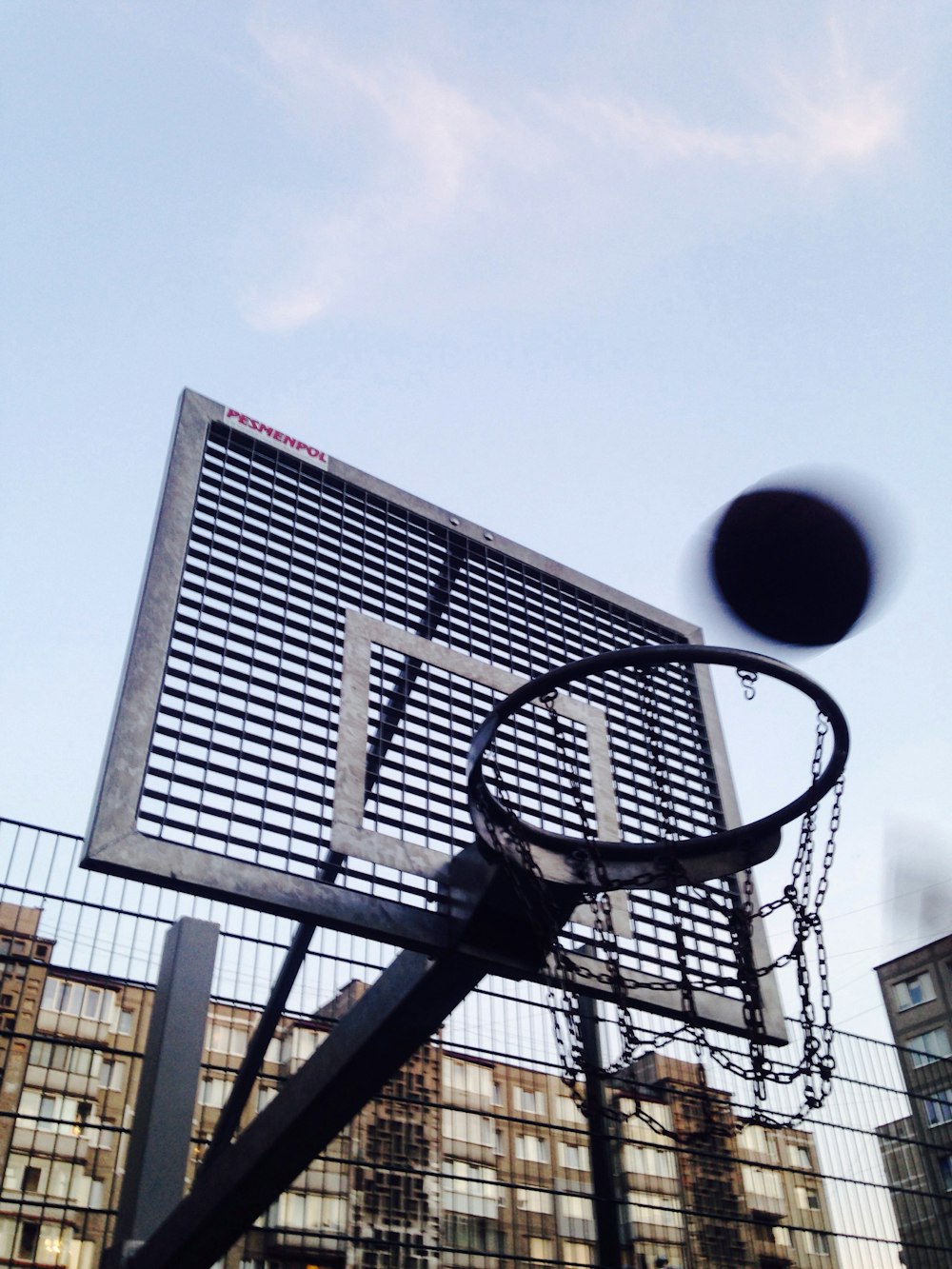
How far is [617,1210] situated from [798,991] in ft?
24.2

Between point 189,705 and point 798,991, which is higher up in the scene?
point 189,705

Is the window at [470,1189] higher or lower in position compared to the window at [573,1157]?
lower

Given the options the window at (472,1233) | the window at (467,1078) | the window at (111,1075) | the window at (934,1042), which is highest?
the window at (934,1042)

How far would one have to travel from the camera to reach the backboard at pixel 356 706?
5473mm

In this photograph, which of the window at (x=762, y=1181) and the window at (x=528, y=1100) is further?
the window at (x=762, y=1181)

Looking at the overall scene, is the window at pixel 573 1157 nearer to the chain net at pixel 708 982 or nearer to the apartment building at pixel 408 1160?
the apartment building at pixel 408 1160

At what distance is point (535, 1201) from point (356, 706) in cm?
785

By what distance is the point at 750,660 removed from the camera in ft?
17.8

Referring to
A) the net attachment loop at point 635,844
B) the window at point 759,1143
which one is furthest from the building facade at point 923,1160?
the net attachment loop at point 635,844

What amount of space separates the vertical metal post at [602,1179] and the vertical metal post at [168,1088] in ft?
14.1

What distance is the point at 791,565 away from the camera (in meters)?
6.50

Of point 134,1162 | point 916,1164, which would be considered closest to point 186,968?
point 134,1162

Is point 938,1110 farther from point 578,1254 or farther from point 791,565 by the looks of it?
point 791,565

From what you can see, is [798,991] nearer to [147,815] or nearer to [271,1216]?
[147,815]
